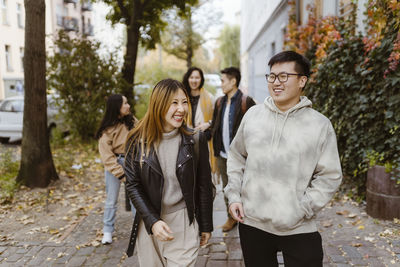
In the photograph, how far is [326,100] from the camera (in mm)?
6953

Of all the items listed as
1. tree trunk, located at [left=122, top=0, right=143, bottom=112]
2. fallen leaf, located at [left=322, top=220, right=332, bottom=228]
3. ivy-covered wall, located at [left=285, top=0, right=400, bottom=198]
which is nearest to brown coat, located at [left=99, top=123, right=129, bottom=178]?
fallen leaf, located at [left=322, top=220, right=332, bottom=228]

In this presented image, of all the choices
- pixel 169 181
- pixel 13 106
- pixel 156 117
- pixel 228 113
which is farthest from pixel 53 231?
pixel 13 106

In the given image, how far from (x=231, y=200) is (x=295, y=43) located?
8.65 m

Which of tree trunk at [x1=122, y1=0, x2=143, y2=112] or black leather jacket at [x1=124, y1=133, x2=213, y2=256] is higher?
tree trunk at [x1=122, y1=0, x2=143, y2=112]

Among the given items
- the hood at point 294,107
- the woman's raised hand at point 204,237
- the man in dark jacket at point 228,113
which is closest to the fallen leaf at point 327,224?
the man in dark jacket at point 228,113

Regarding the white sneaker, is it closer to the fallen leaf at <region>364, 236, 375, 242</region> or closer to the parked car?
the fallen leaf at <region>364, 236, 375, 242</region>

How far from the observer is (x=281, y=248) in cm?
225

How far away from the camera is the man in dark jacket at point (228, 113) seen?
15.4 ft

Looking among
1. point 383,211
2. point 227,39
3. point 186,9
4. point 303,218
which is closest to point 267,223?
point 303,218

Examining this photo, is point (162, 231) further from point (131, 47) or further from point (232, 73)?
point (131, 47)

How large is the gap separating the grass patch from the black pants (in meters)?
5.13

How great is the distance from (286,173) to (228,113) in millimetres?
2683

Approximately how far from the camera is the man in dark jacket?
4695mm

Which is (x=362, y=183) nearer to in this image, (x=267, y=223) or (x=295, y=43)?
(x=267, y=223)
